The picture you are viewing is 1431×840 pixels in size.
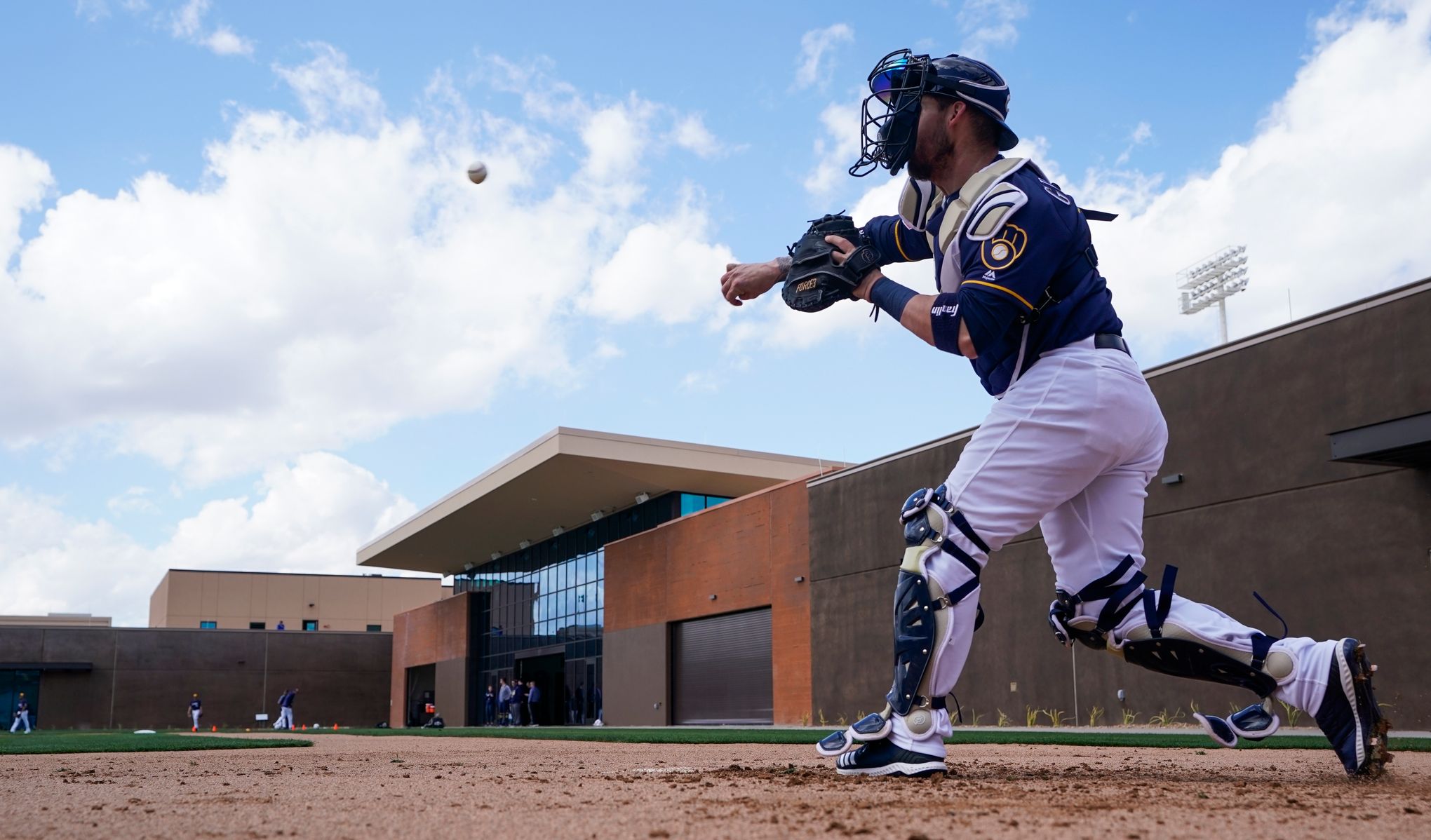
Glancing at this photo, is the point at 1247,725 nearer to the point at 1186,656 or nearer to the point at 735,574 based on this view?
the point at 1186,656

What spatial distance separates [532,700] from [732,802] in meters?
35.4

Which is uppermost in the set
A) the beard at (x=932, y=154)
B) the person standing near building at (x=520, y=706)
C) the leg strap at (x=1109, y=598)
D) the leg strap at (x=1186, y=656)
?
the beard at (x=932, y=154)

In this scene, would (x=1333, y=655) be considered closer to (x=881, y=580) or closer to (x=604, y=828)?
(x=604, y=828)

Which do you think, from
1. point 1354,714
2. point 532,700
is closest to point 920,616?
point 1354,714

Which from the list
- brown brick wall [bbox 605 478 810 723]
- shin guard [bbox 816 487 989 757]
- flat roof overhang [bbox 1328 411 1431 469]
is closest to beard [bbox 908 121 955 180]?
shin guard [bbox 816 487 989 757]

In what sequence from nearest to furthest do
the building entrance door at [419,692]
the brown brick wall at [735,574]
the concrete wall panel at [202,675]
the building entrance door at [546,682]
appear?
the brown brick wall at [735,574]
the building entrance door at [546,682]
the concrete wall panel at [202,675]
the building entrance door at [419,692]

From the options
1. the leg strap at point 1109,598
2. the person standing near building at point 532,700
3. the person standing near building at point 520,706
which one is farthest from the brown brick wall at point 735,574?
the leg strap at point 1109,598

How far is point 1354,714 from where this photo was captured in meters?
3.60

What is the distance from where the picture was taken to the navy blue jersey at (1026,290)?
376cm

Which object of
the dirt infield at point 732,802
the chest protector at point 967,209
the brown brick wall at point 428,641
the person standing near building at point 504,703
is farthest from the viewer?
the brown brick wall at point 428,641

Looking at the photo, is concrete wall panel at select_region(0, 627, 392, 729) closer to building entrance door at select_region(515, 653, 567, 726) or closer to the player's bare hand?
building entrance door at select_region(515, 653, 567, 726)

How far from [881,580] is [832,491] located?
2448 mm

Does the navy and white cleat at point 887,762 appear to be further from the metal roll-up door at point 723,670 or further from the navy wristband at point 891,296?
the metal roll-up door at point 723,670

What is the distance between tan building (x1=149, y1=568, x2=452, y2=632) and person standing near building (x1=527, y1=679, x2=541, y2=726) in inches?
945
